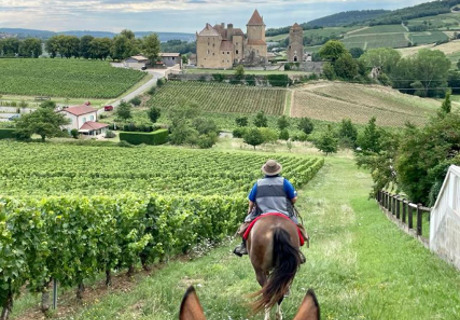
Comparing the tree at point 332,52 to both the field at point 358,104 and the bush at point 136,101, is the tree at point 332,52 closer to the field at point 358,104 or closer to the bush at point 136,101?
the field at point 358,104

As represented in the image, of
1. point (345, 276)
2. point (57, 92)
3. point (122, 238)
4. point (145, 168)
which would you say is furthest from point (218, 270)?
point (57, 92)

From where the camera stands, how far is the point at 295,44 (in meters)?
133

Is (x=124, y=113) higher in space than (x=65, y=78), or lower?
lower

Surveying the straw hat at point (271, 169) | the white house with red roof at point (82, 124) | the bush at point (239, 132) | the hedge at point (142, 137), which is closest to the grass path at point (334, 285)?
the straw hat at point (271, 169)

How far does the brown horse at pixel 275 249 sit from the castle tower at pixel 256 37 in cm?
12182

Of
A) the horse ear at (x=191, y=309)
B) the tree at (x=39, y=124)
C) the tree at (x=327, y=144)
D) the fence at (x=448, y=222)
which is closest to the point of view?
the horse ear at (x=191, y=309)

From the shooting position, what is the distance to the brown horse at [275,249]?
642 centimetres

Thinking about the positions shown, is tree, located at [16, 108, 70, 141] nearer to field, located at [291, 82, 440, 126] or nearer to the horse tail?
field, located at [291, 82, 440, 126]

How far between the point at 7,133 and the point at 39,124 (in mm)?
6056

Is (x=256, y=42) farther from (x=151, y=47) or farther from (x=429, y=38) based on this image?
(x=429, y=38)

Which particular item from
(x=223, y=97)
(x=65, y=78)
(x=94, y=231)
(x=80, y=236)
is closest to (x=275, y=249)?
(x=80, y=236)

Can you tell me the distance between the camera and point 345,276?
29.9 ft

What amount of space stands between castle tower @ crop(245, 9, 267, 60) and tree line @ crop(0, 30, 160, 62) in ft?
67.2

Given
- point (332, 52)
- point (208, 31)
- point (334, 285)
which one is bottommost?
point (332, 52)
